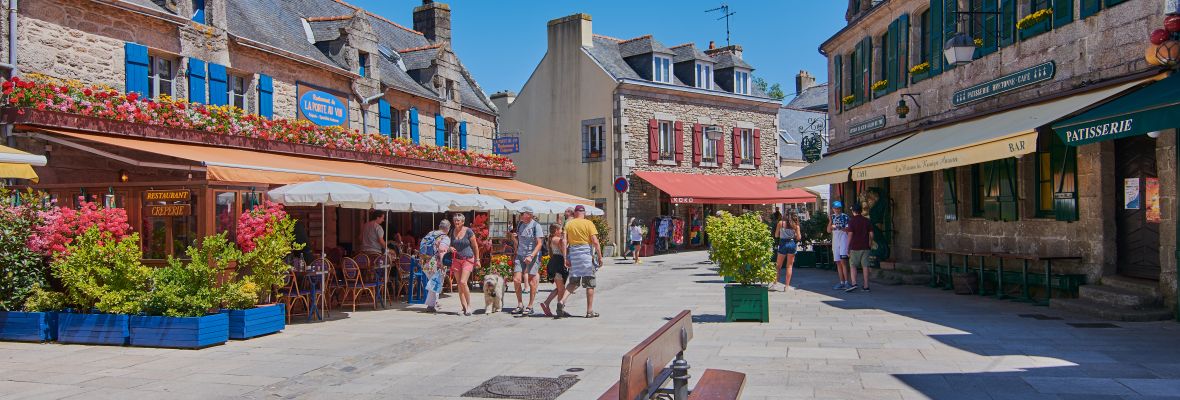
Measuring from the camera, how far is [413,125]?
20.1 m

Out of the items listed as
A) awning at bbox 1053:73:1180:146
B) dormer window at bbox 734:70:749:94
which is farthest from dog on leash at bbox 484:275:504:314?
dormer window at bbox 734:70:749:94

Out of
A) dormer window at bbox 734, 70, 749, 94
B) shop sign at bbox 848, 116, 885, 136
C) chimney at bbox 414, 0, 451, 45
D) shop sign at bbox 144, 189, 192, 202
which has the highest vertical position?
chimney at bbox 414, 0, 451, 45

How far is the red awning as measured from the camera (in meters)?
27.7

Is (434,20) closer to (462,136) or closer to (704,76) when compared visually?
(462,136)

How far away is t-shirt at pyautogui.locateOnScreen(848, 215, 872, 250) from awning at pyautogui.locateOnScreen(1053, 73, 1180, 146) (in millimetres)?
4131

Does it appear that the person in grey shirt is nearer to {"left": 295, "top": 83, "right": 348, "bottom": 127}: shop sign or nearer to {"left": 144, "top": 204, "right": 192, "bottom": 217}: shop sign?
{"left": 144, "top": 204, "right": 192, "bottom": 217}: shop sign

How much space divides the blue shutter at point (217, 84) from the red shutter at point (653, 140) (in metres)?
16.7

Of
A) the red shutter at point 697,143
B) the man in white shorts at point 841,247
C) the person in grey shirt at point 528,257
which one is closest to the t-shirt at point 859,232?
the man in white shorts at point 841,247

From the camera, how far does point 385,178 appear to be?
12898 mm

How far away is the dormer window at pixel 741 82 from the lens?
32250 mm

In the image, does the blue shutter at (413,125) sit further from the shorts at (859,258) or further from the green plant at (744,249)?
the green plant at (744,249)

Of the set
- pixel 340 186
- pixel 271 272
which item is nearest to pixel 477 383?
pixel 271 272

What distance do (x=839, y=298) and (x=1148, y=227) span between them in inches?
153

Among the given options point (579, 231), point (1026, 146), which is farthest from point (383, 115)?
point (1026, 146)
